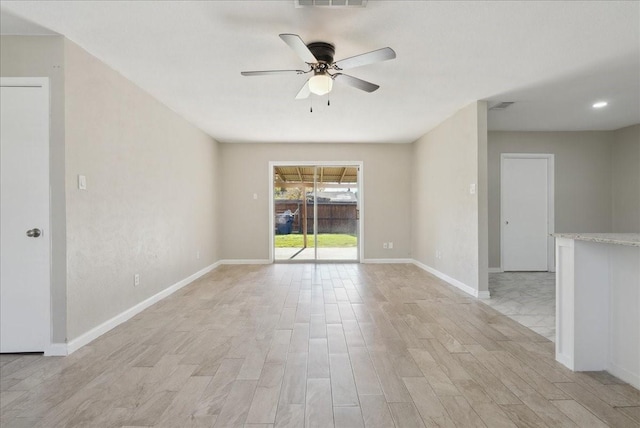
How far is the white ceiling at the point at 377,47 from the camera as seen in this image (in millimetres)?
2240

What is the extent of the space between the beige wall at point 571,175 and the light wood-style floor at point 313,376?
121 inches

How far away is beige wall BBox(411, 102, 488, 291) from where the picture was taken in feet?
13.6

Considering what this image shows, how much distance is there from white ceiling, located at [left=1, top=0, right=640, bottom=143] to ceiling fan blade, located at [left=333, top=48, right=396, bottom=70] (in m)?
0.21

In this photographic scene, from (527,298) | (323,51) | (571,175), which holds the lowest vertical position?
(527,298)

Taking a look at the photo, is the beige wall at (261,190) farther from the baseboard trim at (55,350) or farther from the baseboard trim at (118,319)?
the baseboard trim at (55,350)

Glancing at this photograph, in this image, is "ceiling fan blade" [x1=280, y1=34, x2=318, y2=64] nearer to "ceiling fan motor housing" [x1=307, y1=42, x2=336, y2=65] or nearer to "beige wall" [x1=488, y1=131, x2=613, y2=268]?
"ceiling fan motor housing" [x1=307, y1=42, x2=336, y2=65]

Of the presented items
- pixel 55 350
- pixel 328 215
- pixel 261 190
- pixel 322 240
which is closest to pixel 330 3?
pixel 55 350

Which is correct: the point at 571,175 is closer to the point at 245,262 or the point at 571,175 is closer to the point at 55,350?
the point at 245,262

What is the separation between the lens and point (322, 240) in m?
6.92

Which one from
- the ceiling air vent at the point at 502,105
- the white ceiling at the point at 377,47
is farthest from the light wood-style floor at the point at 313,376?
the ceiling air vent at the point at 502,105

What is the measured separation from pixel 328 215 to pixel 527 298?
3818mm

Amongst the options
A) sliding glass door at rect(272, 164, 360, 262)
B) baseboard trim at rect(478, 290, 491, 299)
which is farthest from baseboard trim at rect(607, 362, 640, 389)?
sliding glass door at rect(272, 164, 360, 262)

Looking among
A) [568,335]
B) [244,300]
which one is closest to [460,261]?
[568,335]

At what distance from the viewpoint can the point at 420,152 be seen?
20.7 feet
